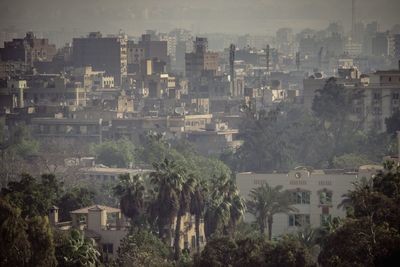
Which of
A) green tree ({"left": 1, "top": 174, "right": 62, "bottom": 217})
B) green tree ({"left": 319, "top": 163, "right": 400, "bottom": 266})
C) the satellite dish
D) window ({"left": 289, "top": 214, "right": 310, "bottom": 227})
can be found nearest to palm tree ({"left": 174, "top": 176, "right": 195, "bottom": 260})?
green tree ({"left": 1, "top": 174, "right": 62, "bottom": 217})

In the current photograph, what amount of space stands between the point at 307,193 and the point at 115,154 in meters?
46.7

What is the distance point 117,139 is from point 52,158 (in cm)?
2458

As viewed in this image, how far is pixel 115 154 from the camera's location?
114m

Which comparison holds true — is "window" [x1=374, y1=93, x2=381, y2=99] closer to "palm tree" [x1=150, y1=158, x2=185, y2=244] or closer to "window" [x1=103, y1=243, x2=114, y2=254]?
"palm tree" [x1=150, y1=158, x2=185, y2=244]

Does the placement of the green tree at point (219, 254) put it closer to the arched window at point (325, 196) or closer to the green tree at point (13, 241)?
the green tree at point (13, 241)

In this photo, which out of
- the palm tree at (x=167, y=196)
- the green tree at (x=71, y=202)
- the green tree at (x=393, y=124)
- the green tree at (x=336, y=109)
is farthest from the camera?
the green tree at (x=336, y=109)

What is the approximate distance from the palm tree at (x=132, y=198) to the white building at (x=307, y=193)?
17.5 ft

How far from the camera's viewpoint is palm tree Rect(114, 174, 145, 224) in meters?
62.5

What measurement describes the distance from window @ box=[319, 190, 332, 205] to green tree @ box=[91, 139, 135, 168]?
41782 millimetres

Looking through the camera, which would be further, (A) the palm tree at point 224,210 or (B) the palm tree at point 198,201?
(B) the palm tree at point 198,201

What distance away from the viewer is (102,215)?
62844mm

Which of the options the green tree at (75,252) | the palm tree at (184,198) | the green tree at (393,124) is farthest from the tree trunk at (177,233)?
the green tree at (393,124)

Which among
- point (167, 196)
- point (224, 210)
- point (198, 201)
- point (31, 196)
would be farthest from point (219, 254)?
point (31, 196)

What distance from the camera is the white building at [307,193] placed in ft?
221
